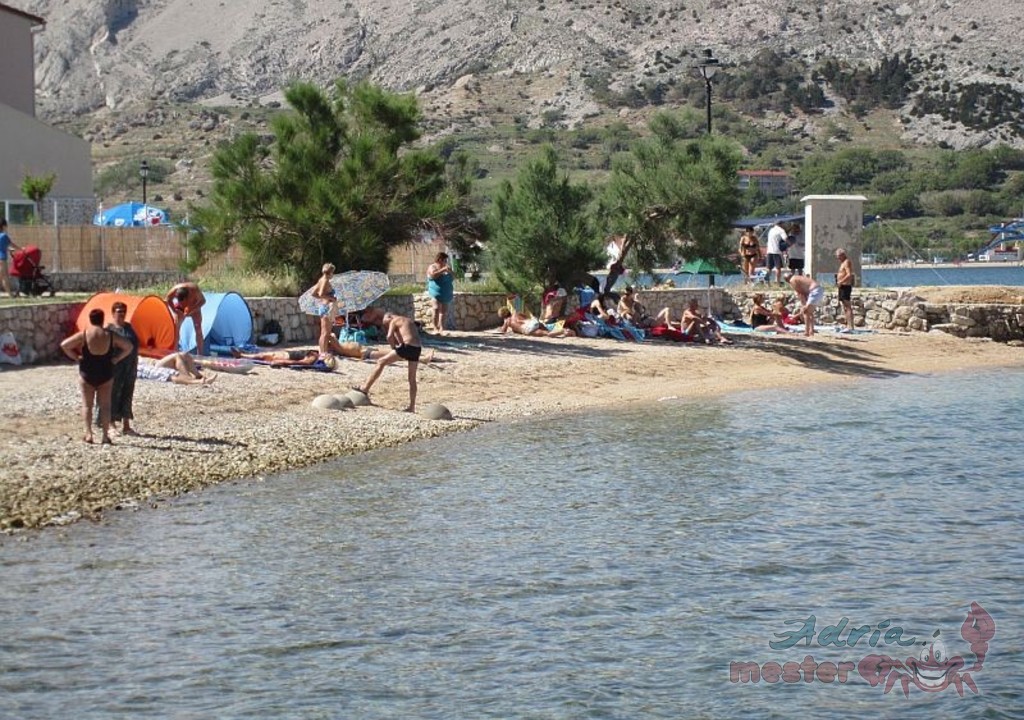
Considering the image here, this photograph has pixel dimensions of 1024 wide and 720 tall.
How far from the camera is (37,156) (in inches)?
1454

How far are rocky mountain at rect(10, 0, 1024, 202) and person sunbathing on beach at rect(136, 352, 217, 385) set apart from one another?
75443 mm

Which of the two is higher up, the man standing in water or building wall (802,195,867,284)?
building wall (802,195,867,284)

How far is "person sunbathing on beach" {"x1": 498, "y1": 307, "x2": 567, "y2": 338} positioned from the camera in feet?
84.9

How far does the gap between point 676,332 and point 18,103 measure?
24047mm

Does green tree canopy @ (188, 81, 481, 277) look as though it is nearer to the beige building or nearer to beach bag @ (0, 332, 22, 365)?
beach bag @ (0, 332, 22, 365)

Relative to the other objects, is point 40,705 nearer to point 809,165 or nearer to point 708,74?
point 708,74

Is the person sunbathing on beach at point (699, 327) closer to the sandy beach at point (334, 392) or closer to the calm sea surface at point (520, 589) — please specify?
the sandy beach at point (334, 392)

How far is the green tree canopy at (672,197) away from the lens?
27.0 meters

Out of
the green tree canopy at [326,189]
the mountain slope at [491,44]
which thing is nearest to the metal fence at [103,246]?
the green tree canopy at [326,189]

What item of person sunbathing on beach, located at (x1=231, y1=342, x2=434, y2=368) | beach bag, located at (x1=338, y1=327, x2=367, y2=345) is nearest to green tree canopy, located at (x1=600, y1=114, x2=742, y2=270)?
person sunbathing on beach, located at (x1=231, y1=342, x2=434, y2=368)

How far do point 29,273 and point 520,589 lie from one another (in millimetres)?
16414

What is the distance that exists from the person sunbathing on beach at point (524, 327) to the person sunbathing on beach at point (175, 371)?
8.42 meters

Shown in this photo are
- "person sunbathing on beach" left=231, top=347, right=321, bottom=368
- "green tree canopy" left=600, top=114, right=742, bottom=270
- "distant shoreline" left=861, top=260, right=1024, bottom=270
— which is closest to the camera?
"person sunbathing on beach" left=231, top=347, right=321, bottom=368

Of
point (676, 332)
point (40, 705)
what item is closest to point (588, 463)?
point (40, 705)
